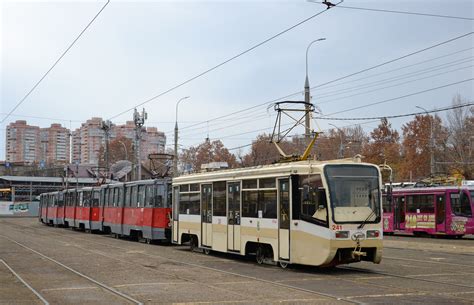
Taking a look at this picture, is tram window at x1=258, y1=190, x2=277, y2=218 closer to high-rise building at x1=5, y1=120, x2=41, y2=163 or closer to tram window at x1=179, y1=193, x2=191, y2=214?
tram window at x1=179, y1=193, x2=191, y2=214

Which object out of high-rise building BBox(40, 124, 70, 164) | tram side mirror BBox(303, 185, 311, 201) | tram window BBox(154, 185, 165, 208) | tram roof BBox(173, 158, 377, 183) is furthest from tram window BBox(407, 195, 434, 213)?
high-rise building BBox(40, 124, 70, 164)

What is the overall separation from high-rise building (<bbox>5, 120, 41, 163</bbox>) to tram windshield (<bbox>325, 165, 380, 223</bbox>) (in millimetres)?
92181

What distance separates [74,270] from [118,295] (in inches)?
191

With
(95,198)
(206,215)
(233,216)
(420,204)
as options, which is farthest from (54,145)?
(233,216)

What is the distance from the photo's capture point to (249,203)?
57.1ft

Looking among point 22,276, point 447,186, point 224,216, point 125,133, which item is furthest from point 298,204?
point 125,133

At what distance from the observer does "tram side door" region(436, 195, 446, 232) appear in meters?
31.8

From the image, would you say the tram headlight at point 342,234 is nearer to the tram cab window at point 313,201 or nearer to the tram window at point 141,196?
the tram cab window at point 313,201

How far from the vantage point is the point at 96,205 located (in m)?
36.9

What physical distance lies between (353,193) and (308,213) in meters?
1.23

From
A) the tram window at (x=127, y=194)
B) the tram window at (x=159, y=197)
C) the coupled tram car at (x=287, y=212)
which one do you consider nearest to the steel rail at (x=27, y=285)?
the coupled tram car at (x=287, y=212)

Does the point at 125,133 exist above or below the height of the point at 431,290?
above

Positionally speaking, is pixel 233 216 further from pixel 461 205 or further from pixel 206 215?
pixel 461 205

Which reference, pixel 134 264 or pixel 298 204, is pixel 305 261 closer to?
pixel 298 204
